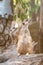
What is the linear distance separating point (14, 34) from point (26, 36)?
2913 millimetres

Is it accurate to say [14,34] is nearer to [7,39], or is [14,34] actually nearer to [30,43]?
[7,39]

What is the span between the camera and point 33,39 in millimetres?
4551

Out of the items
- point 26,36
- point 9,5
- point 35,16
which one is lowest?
point 26,36

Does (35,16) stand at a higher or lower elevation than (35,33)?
higher

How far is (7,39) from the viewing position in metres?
6.42

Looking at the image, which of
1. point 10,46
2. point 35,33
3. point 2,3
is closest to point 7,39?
point 10,46

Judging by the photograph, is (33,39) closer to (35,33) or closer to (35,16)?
(35,33)

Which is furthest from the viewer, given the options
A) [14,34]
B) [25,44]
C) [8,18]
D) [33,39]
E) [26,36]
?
[14,34]

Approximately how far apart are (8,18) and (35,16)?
1356mm

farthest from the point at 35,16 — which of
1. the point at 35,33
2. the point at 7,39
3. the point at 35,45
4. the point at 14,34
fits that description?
the point at 14,34

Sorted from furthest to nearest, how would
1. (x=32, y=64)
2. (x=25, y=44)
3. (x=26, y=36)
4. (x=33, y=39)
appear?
(x=33, y=39)
(x=26, y=36)
(x=25, y=44)
(x=32, y=64)

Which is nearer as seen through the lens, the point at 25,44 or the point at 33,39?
the point at 25,44

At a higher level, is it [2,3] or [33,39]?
[2,3]

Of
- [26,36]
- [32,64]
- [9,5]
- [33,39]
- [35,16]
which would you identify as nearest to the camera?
[32,64]
